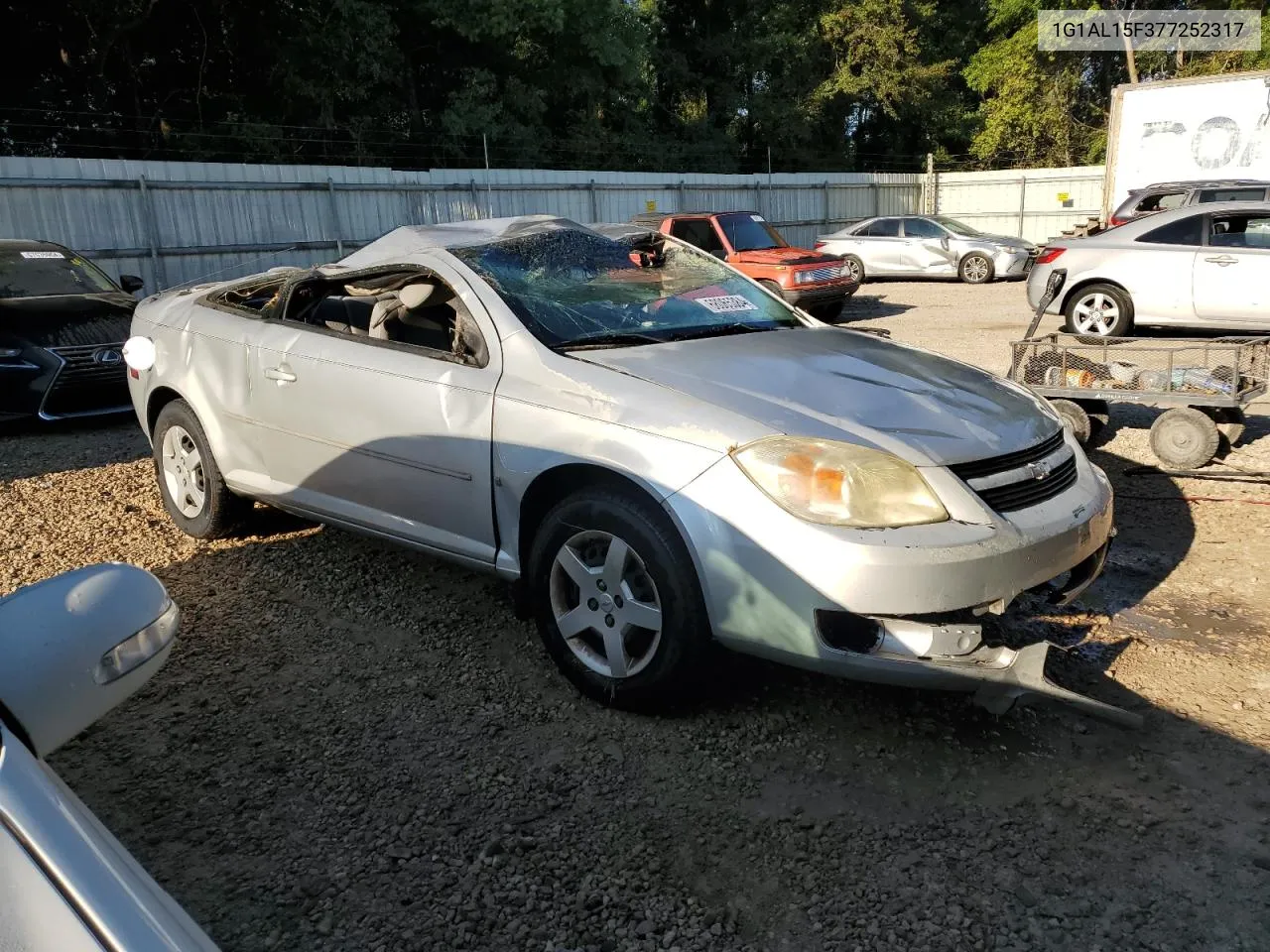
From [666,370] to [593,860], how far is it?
1531 millimetres

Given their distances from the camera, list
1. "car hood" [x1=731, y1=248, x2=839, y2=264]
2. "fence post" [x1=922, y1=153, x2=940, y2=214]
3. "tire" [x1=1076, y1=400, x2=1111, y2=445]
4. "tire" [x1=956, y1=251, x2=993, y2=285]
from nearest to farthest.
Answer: "tire" [x1=1076, y1=400, x2=1111, y2=445]
"car hood" [x1=731, y1=248, x2=839, y2=264]
"tire" [x1=956, y1=251, x2=993, y2=285]
"fence post" [x1=922, y1=153, x2=940, y2=214]

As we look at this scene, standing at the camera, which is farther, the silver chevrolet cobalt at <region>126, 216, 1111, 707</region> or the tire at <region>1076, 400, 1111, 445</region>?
the tire at <region>1076, 400, 1111, 445</region>

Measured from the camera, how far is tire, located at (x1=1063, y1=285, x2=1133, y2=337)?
410 inches

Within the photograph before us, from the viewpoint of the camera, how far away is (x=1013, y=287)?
18828 mm

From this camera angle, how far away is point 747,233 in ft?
48.3

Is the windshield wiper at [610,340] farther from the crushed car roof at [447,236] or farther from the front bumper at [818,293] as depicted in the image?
the front bumper at [818,293]

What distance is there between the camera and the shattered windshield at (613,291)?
3.71 meters

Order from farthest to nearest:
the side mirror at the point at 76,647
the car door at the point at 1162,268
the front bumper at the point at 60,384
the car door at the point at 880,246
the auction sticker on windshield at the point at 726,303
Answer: the car door at the point at 880,246 → the car door at the point at 1162,268 → the front bumper at the point at 60,384 → the auction sticker on windshield at the point at 726,303 → the side mirror at the point at 76,647

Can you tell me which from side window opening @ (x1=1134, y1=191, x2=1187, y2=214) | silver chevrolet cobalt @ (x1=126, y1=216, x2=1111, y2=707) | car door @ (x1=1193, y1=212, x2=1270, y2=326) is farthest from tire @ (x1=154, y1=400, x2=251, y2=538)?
side window opening @ (x1=1134, y1=191, x2=1187, y2=214)

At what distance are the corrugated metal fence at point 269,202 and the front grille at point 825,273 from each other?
21.5 feet

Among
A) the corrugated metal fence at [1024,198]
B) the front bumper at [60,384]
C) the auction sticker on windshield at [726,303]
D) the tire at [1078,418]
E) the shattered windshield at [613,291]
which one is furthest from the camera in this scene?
the corrugated metal fence at [1024,198]

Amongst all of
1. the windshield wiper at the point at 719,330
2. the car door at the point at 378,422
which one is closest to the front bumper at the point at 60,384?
the car door at the point at 378,422

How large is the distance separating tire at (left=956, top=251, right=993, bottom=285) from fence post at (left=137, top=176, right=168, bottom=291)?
1414 centimetres

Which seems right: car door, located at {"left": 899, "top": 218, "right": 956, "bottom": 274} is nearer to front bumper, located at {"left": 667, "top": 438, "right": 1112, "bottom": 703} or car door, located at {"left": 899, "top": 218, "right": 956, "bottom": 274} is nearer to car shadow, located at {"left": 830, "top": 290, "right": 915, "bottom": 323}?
car shadow, located at {"left": 830, "top": 290, "right": 915, "bottom": 323}
